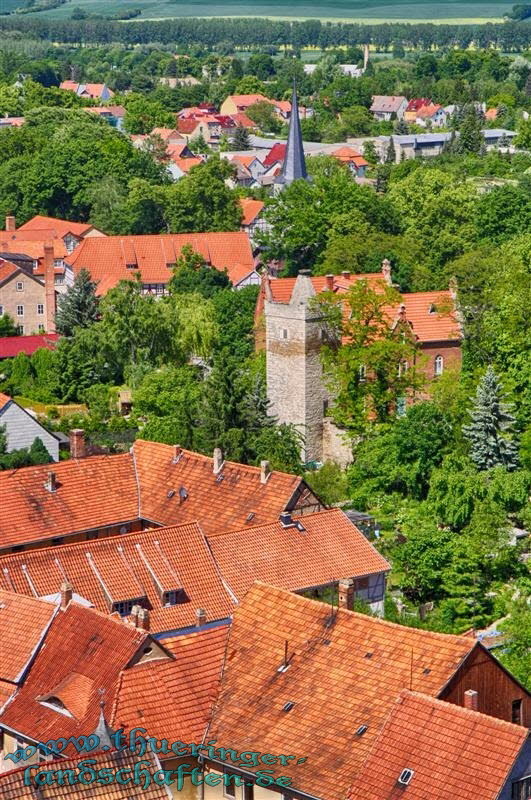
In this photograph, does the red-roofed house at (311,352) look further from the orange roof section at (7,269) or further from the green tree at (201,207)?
the green tree at (201,207)

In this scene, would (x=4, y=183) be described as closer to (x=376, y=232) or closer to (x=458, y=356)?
(x=376, y=232)

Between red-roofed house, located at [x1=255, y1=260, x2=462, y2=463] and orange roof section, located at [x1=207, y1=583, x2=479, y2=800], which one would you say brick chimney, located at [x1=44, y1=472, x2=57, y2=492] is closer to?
red-roofed house, located at [x1=255, y1=260, x2=462, y2=463]

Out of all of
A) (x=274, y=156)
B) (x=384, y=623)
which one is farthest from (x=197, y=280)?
(x=274, y=156)

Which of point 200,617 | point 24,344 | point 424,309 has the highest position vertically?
point 200,617

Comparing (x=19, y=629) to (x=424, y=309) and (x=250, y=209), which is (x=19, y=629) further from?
(x=250, y=209)

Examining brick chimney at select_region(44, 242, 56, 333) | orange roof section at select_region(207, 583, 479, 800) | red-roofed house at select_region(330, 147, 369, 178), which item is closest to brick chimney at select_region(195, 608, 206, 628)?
orange roof section at select_region(207, 583, 479, 800)

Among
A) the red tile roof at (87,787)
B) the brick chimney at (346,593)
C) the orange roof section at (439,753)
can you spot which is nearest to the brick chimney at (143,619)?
the brick chimney at (346,593)
